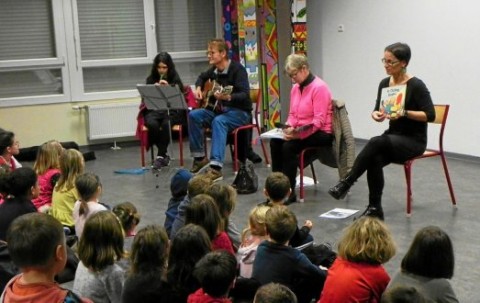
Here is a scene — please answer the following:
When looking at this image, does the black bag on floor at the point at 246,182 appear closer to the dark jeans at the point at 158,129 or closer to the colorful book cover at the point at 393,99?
the colorful book cover at the point at 393,99

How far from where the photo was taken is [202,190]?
338 centimetres

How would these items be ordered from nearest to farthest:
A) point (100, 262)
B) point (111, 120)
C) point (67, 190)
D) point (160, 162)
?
point (100, 262), point (67, 190), point (160, 162), point (111, 120)

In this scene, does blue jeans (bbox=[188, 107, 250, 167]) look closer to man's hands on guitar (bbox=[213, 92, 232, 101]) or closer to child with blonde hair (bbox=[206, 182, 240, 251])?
man's hands on guitar (bbox=[213, 92, 232, 101])

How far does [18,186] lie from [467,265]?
7.93 feet

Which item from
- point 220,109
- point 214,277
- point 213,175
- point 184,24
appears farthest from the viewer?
point 184,24

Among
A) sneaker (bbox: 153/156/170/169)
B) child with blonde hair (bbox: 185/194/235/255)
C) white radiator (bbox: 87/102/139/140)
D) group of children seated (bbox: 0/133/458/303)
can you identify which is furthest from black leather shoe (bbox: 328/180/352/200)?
white radiator (bbox: 87/102/139/140)

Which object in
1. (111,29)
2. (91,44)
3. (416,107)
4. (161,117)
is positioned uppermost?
(111,29)

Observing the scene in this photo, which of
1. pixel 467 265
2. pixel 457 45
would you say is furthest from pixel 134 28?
pixel 467 265

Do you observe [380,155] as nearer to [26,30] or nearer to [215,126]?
[215,126]

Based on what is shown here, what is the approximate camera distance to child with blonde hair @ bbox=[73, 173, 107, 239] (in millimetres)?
3629

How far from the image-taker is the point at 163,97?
6.11 metres

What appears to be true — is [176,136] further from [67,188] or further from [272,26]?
[67,188]

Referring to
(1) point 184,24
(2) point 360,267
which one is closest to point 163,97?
(1) point 184,24

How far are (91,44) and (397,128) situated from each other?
4.77 meters
